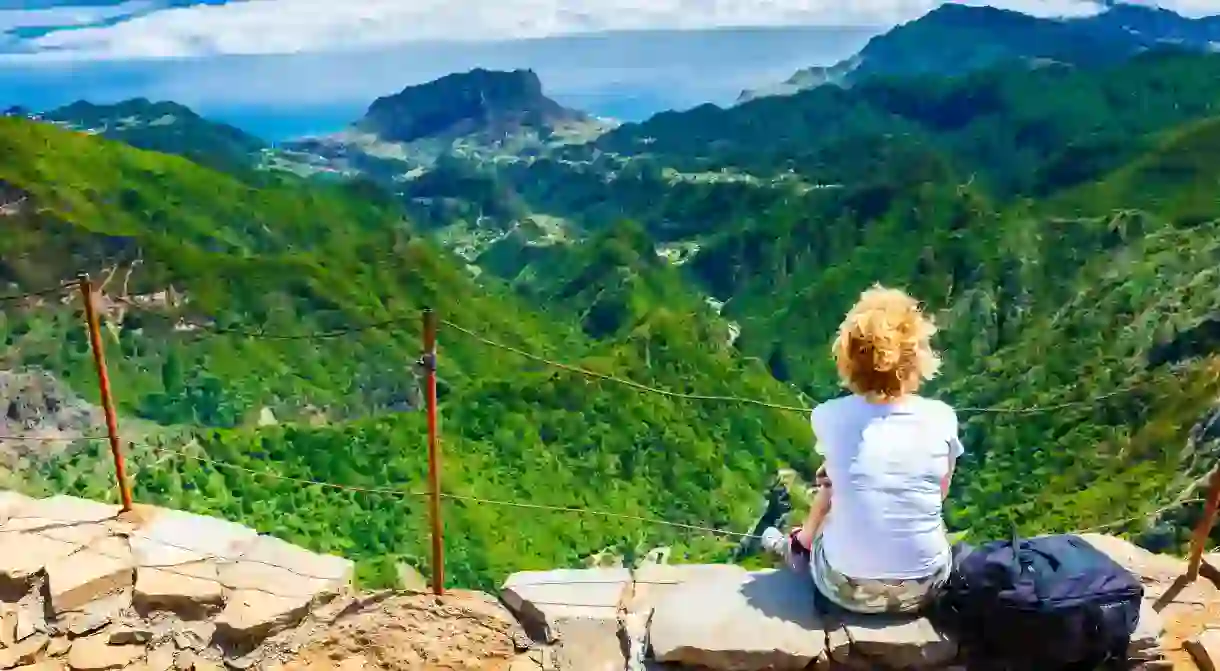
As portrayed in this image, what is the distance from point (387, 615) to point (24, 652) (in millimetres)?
1600

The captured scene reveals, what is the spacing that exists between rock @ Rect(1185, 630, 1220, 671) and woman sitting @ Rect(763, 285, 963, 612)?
1.34 metres

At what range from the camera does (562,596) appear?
4508mm

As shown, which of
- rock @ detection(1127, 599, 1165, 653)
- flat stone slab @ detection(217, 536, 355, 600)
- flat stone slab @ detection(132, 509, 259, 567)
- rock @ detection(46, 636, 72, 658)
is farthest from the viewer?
flat stone slab @ detection(132, 509, 259, 567)

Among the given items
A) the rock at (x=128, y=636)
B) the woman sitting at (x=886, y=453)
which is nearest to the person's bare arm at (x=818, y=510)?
the woman sitting at (x=886, y=453)

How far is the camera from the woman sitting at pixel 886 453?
11.3 feet

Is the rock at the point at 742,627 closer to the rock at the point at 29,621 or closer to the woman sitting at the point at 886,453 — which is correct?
the woman sitting at the point at 886,453

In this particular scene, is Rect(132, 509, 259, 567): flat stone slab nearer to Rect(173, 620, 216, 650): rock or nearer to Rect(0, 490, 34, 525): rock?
Rect(173, 620, 216, 650): rock

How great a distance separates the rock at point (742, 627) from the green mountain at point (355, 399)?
28.4 meters

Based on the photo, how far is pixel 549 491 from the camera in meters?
53.2

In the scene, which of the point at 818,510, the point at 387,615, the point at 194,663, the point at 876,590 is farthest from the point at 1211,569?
the point at 194,663

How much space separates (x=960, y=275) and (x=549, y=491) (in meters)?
49.5

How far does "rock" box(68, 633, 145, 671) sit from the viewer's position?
4246 millimetres

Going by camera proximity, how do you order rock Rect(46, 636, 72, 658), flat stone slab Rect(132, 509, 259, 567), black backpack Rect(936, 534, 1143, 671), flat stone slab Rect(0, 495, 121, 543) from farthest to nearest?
flat stone slab Rect(0, 495, 121, 543)
flat stone slab Rect(132, 509, 259, 567)
rock Rect(46, 636, 72, 658)
black backpack Rect(936, 534, 1143, 671)

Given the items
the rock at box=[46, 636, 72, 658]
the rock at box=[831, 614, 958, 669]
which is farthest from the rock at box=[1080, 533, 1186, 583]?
the rock at box=[46, 636, 72, 658]
